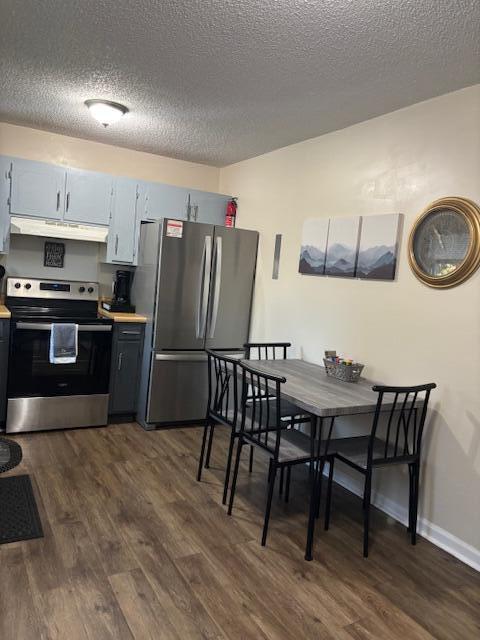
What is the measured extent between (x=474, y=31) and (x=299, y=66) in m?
0.83

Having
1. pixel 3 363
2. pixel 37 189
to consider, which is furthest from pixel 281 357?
pixel 37 189

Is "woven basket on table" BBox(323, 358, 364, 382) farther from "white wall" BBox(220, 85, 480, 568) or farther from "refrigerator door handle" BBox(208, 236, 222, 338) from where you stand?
"refrigerator door handle" BBox(208, 236, 222, 338)

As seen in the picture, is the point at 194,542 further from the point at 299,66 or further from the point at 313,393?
the point at 299,66

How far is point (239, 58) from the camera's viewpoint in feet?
8.07

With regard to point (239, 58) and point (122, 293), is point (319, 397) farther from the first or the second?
point (122, 293)

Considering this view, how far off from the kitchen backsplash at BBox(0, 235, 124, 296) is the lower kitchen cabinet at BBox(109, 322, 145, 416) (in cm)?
79

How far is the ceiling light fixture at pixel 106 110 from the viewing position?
130 inches

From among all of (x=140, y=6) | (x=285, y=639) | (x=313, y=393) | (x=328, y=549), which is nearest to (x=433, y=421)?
(x=313, y=393)

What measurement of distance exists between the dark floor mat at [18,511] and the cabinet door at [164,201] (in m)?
2.53

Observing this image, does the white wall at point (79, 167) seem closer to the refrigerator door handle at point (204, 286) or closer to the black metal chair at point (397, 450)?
the refrigerator door handle at point (204, 286)

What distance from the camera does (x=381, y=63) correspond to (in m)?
2.39

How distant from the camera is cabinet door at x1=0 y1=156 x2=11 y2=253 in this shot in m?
3.90

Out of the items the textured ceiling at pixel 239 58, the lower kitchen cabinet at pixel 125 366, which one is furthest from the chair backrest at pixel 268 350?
the textured ceiling at pixel 239 58

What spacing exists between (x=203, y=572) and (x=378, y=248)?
2.12 meters
